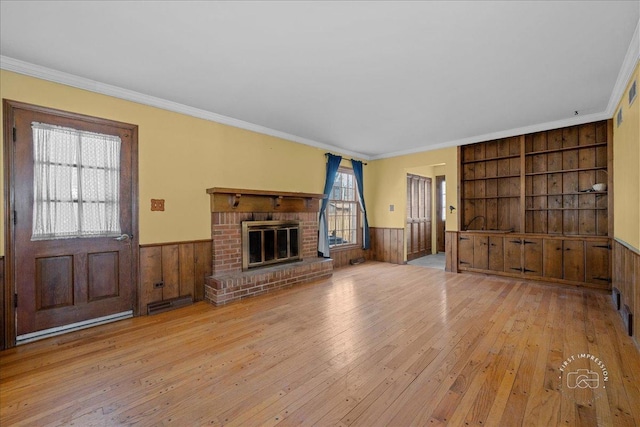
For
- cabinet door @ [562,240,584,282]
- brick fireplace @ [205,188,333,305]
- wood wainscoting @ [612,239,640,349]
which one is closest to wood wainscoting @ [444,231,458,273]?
cabinet door @ [562,240,584,282]

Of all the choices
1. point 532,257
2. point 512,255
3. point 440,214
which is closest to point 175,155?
point 512,255

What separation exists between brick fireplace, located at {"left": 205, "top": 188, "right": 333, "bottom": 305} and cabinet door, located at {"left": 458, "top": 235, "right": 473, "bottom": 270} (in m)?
2.68

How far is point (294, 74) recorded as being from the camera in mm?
3025

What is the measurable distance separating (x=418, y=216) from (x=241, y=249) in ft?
16.7

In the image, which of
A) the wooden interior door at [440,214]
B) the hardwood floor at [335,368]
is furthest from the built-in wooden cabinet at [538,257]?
the wooden interior door at [440,214]

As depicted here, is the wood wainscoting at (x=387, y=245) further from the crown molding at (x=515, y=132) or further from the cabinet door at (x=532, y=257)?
the cabinet door at (x=532, y=257)

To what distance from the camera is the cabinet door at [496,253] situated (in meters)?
5.21

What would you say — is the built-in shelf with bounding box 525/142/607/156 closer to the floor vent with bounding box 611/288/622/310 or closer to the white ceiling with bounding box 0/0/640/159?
the white ceiling with bounding box 0/0/640/159

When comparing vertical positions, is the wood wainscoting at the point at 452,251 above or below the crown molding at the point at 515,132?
below

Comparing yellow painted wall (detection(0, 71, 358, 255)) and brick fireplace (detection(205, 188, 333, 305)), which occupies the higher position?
yellow painted wall (detection(0, 71, 358, 255))

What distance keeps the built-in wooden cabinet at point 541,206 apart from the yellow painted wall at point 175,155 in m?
4.11

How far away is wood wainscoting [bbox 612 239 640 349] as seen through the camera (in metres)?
2.62

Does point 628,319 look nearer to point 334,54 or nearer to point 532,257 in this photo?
point 532,257

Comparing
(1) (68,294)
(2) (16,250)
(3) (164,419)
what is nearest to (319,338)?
(3) (164,419)
